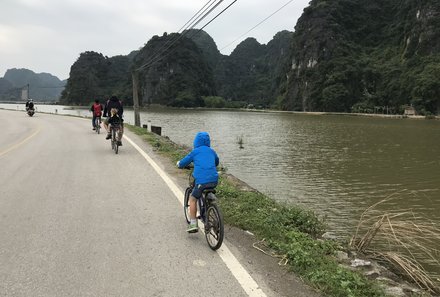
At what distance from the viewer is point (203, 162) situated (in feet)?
18.6

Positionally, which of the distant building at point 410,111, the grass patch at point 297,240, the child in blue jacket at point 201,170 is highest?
the child in blue jacket at point 201,170

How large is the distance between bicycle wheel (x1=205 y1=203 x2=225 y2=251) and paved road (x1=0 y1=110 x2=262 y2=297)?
128 mm

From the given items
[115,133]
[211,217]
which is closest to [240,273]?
[211,217]

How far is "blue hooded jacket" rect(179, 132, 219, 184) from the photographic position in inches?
220

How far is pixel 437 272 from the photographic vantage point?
22.4 ft

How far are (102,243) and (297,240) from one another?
8.71ft

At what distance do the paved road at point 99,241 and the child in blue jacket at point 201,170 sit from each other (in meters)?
0.42

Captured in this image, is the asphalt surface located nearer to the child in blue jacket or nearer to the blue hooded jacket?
the child in blue jacket

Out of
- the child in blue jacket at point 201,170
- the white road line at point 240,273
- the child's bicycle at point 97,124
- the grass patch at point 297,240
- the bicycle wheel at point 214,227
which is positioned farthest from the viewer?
the child's bicycle at point 97,124

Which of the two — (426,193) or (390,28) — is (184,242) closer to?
(426,193)

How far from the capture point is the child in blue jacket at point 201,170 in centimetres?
557

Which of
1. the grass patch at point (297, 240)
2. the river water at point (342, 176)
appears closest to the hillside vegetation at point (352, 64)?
the river water at point (342, 176)

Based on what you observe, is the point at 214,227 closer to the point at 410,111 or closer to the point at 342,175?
the point at 342,175

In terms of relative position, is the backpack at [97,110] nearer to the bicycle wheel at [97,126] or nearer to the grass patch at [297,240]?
the bicycle wheel at [97,126]
